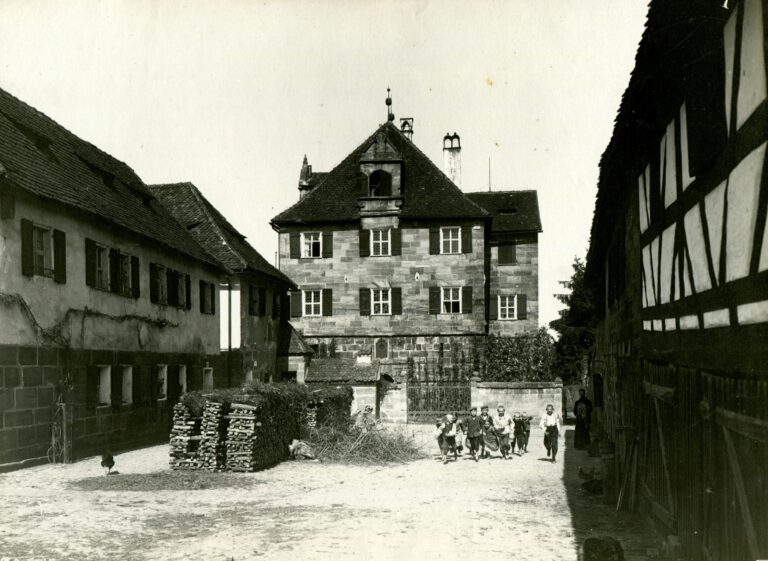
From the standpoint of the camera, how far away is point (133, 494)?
1416 centimetres

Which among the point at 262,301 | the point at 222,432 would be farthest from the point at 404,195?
the point at 222,432

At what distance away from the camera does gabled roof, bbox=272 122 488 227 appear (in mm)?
40875

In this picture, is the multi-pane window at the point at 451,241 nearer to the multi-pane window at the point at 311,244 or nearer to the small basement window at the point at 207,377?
the multi-pane window at the point at 311,244

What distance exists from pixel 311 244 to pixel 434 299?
269 inches

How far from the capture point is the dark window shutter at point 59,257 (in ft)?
62.2

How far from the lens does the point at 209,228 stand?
1312 inches

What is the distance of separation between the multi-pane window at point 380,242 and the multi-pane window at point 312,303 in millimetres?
3523

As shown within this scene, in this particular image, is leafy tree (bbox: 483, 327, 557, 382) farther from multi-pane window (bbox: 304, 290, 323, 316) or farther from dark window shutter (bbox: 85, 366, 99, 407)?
dark window shutter (bbox: 85, 366, 99, 407)

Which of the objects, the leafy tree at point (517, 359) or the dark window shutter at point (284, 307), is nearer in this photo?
the leafy tree at point (517, 359)

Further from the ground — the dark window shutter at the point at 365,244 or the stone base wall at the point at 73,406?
the dark window shutter at the point at 365,244

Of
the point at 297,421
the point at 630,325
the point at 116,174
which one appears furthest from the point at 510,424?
the point at 116,174

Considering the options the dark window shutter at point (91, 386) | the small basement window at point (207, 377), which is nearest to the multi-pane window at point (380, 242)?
the small basement window at point (207, 377)

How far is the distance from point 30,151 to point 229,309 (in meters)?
13.1

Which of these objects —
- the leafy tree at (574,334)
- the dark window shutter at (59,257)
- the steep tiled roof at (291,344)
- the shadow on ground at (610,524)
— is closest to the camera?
the shadow on ground at (610,524)
